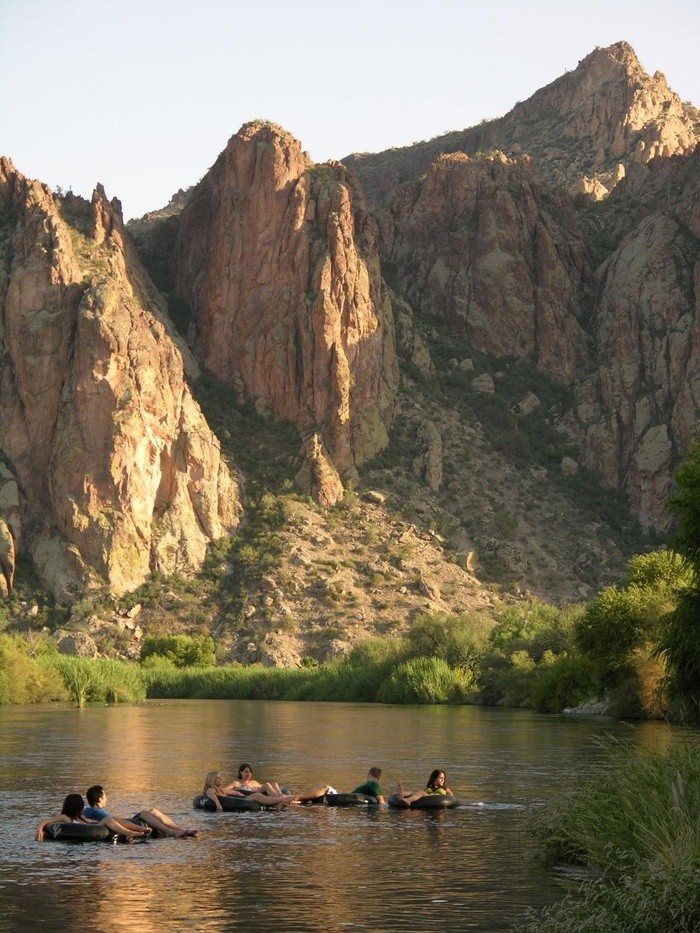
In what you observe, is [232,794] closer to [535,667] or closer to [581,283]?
[535,667]

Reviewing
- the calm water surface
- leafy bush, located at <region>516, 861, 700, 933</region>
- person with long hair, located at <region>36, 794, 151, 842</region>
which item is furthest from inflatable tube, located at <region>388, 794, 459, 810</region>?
leafy bush, located at <region>516, 861, 700, 933</region>

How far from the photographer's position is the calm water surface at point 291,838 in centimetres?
2209

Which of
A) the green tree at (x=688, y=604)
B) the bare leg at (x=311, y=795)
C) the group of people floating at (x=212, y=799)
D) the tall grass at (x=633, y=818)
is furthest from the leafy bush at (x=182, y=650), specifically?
the tall grass at (x=633, y=818)

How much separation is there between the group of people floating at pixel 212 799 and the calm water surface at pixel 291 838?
1.40ft

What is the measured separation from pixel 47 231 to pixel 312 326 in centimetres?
2481

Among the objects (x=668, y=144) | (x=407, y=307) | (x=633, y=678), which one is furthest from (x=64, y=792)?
(x=668, y=144)

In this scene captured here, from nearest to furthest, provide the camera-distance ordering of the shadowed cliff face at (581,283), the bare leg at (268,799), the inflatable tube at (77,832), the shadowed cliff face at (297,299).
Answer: the inflatable tube at (77,832) < the bare leg at (268,799) < the shadowed cliff face at (297,299) < the shadowed cliff face at (581,283)

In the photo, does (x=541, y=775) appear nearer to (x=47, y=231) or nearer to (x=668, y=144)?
(x=47, y=231)

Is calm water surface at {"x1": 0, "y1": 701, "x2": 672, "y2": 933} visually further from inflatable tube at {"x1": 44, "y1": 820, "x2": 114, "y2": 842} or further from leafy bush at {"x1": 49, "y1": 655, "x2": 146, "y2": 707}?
leafy bush at {"x1": 49, "y1": 655, "x2": 146, "y2": 707}

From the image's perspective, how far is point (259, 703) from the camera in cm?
9319

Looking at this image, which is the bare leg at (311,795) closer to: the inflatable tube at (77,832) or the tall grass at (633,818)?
the inflatable tube at (77,832)

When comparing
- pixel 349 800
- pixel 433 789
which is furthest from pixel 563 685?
pixel 433 789

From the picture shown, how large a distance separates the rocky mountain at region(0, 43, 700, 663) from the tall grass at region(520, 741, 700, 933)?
91.5 metres

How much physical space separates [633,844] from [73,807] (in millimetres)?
12155
